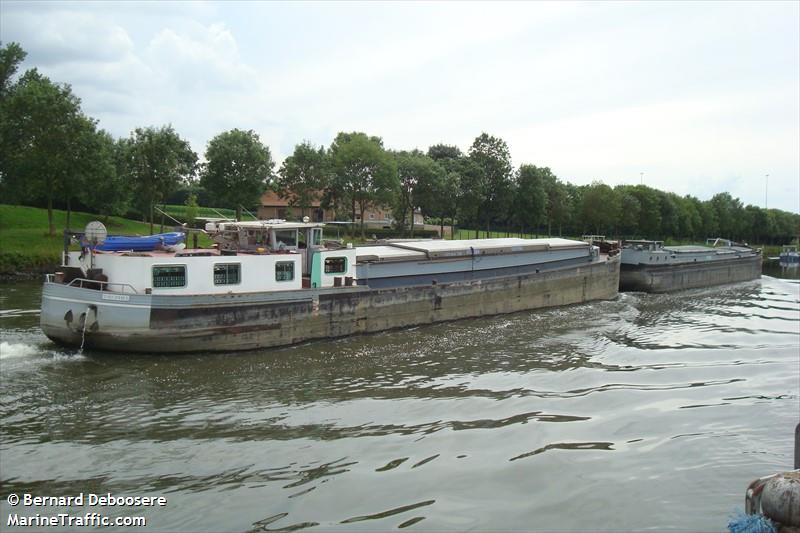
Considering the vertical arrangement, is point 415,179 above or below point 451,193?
above

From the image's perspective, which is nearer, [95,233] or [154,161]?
[95,233]

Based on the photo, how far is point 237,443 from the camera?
13.3 metres

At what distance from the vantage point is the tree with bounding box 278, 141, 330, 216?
6000cm

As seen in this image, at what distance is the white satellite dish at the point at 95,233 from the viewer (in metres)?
20.0

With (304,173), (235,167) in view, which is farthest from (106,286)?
(304,173)

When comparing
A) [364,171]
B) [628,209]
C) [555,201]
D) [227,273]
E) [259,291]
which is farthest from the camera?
[628,209]

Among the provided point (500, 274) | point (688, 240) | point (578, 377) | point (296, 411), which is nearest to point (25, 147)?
point (500, 274)

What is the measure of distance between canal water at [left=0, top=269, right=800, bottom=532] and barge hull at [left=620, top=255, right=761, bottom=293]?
21.4 meters

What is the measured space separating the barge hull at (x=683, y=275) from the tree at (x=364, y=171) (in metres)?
25.1

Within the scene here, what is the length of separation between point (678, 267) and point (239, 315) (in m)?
40.2

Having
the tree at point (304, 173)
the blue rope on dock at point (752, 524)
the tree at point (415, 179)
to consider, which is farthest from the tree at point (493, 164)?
the blue rope on dock at point (752, 524)

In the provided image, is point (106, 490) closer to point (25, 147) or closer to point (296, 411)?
point (296, 411)

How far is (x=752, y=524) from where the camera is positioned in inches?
297

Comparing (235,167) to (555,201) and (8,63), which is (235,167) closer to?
(8,63)
